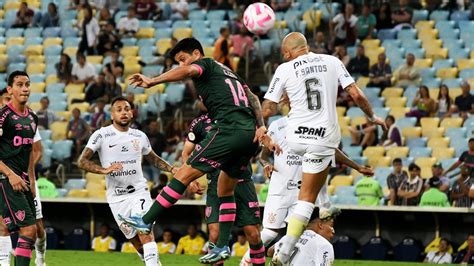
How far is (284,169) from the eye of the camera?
16.8 metres

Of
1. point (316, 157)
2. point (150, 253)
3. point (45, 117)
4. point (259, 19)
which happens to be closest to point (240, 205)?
point (150, 253)

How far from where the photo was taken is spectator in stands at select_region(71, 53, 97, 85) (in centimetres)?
2964

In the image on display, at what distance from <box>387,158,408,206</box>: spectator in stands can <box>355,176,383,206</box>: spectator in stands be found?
211 millimetres

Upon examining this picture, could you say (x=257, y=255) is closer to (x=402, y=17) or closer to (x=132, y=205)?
(x=132, y=205)

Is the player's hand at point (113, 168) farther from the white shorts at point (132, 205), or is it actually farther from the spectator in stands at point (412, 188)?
the spectator in stands at point (412, 188)

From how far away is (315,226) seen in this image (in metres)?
14.7

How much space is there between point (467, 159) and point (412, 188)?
112 centimetres

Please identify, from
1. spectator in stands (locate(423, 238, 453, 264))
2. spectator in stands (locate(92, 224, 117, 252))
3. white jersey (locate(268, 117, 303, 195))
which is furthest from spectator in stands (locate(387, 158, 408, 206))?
white jersey (locate(268, 117, 303, 195))

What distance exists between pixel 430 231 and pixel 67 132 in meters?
8.74

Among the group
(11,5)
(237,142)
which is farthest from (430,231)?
(11,5)

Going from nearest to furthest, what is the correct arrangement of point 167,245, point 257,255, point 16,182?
point 16,182 → point 257,255 → point 167,245

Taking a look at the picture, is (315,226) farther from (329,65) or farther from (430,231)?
(430,231)

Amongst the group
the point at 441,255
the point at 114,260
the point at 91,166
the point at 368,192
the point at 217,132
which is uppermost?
the point at 217,132

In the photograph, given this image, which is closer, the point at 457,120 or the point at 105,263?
the point at 105,263
